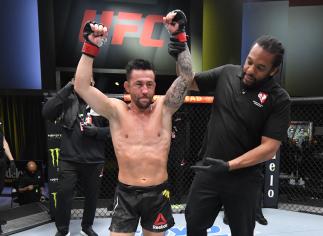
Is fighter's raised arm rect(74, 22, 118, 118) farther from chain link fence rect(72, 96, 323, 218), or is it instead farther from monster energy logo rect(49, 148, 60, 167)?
chain link fence rect(72, 96, 323, 218)

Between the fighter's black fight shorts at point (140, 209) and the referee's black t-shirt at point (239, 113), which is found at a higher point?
the referee's black t-shirt at point (239, 113)

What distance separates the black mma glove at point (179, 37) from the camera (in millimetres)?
1669

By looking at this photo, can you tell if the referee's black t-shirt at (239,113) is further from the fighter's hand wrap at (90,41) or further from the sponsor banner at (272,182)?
the sponsor banner at (272,182)

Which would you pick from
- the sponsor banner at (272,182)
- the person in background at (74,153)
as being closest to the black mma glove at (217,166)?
the person in background at (74,153)

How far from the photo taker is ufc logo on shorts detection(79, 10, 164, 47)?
4773 mm

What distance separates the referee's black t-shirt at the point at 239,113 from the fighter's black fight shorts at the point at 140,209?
396mm

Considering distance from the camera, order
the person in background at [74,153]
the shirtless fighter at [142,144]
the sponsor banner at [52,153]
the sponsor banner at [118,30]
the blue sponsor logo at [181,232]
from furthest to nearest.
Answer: the sponsor banner at [118,30]
the sponsor banner at [52,153]
the blue sponsor logo at [181,232]
the person in background at [74,153]
the shirtless fighter at [142,144]

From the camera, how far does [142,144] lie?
5.93 feet

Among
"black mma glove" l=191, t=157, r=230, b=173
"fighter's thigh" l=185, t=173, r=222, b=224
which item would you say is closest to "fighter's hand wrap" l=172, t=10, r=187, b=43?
"black mma glove" l=191, t=157, r=230, b=173

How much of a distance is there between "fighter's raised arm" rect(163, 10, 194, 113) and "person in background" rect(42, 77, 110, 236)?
49.5 inches

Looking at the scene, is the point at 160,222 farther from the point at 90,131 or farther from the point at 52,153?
the point at 52,153

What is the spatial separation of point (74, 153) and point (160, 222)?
1300 millimetres

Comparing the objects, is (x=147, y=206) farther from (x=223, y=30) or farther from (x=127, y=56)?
(x=223, y=30)

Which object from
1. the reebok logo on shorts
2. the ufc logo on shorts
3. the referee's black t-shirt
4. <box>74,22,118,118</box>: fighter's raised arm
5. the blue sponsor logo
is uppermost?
the ufc logo on shorts
